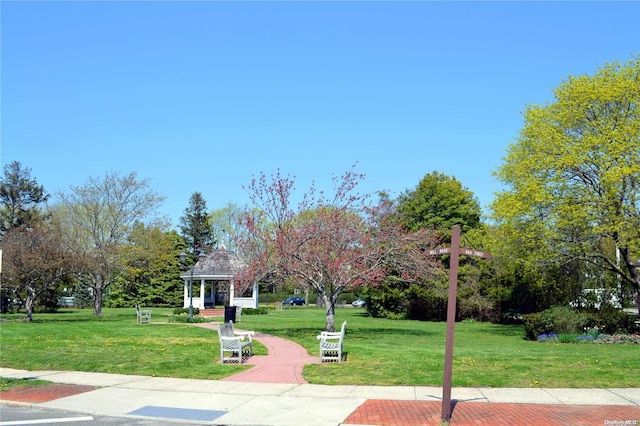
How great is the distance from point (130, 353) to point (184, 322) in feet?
54.6

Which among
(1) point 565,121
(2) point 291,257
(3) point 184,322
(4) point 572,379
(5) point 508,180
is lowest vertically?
(3) point 184,322

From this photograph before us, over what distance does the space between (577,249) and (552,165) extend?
3.85 metres

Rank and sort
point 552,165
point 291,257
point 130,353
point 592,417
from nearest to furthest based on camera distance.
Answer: point 592,417, point 130,353, point 291,257, point 552,165

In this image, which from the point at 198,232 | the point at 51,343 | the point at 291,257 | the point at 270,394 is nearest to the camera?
the point at 270,394

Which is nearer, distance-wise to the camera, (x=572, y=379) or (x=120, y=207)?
(x=572, y=379)

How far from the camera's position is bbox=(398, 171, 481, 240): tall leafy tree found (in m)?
47.2

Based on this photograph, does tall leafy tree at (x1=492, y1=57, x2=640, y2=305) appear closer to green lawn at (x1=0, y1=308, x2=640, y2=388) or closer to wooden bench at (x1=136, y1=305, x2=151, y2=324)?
green lawn at (x1=0, y1=308, x2=640, y2=388)

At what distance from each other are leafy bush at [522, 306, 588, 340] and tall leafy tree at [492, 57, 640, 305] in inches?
94.6

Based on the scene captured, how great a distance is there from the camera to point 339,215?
2316 cm

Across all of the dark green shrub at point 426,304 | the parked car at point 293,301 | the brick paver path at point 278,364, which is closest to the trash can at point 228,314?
A: the brick paver path at point 278,364

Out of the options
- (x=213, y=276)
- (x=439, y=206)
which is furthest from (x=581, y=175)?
(x=213, y=276)

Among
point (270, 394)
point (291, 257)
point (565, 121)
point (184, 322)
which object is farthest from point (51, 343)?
point (565, 121)

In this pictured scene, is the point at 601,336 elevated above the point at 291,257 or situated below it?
below

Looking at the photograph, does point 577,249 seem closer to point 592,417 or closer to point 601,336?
point 601,336
